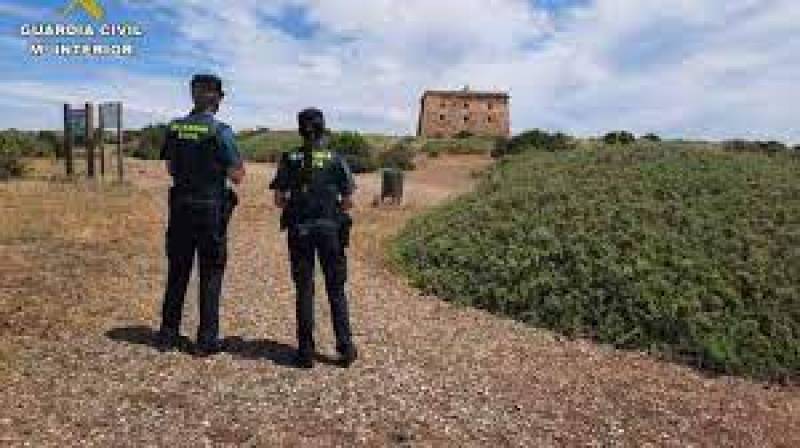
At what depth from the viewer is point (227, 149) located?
7.33m

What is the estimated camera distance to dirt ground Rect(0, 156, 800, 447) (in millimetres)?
6277

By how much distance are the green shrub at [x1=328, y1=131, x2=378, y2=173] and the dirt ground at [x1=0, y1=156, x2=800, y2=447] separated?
2408 cm

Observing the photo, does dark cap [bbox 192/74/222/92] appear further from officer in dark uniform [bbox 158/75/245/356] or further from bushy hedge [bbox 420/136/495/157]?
bushy hedge [bbox 420/136/495/157]

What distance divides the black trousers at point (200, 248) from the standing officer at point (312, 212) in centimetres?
55

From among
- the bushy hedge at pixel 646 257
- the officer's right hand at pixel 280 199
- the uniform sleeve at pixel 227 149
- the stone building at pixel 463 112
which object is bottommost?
the bushy hedge at pixel 646 257

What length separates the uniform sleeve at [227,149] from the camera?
7.32 m

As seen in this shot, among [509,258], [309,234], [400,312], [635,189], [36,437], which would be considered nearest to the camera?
[36,437]

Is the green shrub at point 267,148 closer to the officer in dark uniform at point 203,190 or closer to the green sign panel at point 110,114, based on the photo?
the green sign panel at point 110,114

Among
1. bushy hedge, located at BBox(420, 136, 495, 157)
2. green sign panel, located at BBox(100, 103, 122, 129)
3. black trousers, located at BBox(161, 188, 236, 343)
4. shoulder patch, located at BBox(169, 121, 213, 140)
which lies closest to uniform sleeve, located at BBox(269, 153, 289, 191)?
black trousers, located at BBox(161, 188, 236, 343)

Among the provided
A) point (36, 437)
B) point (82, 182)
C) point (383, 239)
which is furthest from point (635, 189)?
point (82, 182)

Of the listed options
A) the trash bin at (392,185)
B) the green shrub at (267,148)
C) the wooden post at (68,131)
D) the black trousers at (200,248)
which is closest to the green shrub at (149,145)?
the green shrub at (267,148)

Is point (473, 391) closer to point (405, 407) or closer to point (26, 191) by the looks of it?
point (405, 407)

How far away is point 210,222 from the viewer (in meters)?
7.38

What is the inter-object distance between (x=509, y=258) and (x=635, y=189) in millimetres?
2876
